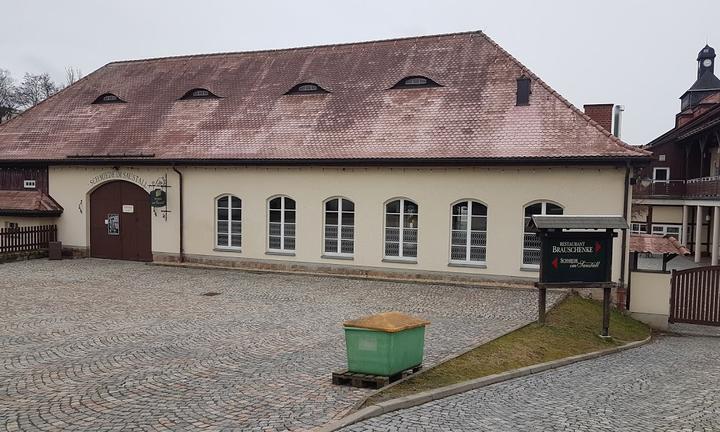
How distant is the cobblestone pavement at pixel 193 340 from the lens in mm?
7137

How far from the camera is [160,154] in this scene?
70.7ft

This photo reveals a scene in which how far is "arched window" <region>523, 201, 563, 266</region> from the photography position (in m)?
17.3

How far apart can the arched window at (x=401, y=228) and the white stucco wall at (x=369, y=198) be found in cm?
26

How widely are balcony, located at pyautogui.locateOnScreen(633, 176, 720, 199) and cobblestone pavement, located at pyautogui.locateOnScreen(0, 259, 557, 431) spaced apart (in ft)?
64.1

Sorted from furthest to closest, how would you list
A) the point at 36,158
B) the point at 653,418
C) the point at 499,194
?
the point at 36,158 → the point at 499,194 → the point at 653,418

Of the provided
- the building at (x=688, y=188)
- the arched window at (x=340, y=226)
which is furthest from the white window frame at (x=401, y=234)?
the building at (x=688, y=188)

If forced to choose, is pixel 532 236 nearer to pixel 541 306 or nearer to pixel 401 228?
pixel 401 228

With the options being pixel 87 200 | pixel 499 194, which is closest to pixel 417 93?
pixel 499 194

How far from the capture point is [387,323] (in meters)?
8.15

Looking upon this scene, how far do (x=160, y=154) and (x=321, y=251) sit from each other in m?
7.09

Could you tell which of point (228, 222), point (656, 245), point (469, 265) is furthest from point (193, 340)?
point (656, 245)

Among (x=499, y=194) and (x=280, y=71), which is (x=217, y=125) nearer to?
(x=280, y=71)

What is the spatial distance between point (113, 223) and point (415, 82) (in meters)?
12.4

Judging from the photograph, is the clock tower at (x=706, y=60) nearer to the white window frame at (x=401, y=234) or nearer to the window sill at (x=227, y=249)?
the white window frame at (x=401, y=234)
